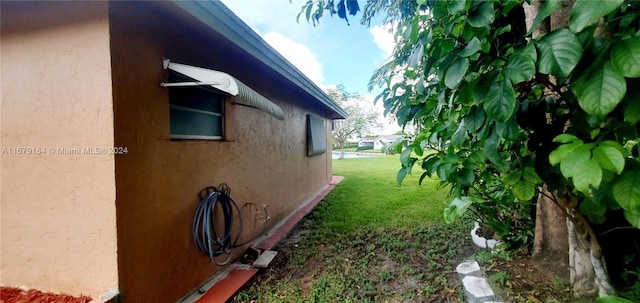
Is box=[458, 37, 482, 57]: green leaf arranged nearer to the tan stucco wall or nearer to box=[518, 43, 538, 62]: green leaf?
box=[518, 43, 538, 62]: green leaf

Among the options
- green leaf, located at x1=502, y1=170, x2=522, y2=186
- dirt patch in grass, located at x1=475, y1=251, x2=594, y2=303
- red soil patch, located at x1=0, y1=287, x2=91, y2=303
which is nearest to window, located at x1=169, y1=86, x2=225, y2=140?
red soil patch, located at x1=0, y1=287, x2=91, y2=303

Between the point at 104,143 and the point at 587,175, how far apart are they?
2908mm

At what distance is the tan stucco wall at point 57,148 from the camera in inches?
85.7

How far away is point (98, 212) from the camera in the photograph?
7.24ft

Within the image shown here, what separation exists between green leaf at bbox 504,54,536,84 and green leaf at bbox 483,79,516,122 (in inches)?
1.6

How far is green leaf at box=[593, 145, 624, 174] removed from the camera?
91 centimetres

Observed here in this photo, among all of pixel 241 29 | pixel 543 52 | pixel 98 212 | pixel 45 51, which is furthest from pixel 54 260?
pixel 543 52

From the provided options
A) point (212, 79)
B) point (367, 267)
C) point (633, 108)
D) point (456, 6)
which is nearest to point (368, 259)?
point (367, 267)

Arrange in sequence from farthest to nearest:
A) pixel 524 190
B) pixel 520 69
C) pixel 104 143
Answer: pixel 104 143, pixel 524 190, pixel 520 69

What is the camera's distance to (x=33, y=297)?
2.36m

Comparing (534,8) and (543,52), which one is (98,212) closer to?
(543,52)

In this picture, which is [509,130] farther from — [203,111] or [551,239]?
[203,111]

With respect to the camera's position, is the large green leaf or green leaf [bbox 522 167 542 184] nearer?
the large green leaf

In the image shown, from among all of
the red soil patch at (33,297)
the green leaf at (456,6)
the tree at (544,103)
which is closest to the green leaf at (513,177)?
the tree at (544,103)
